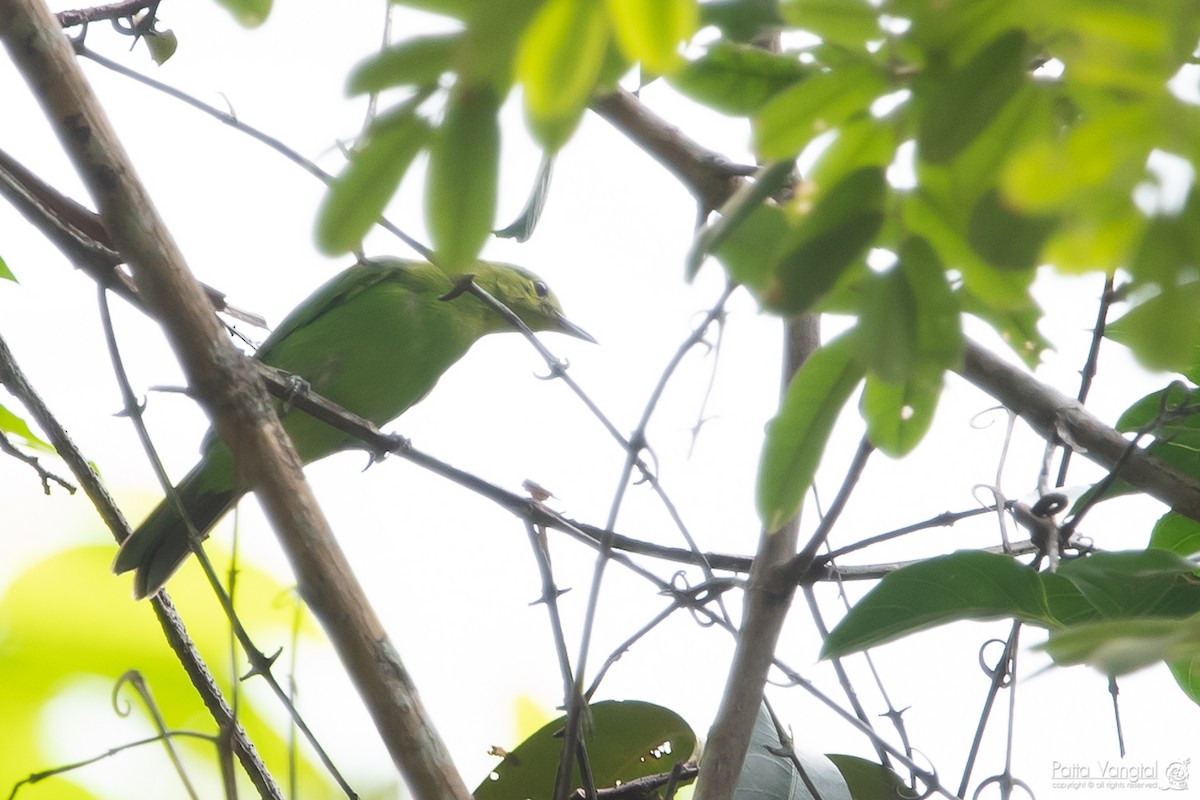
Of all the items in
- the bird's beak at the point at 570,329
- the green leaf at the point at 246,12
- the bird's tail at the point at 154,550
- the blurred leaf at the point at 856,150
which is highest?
the bird's beak at the point at 570,329

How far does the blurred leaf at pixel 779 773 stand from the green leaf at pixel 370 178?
1.57 m

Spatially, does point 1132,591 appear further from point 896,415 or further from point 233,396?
point 233,396

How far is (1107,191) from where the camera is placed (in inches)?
32.9

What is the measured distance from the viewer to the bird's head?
206 inches

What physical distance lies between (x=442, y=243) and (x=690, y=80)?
22.4 inches

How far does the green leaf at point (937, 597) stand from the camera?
1804mm

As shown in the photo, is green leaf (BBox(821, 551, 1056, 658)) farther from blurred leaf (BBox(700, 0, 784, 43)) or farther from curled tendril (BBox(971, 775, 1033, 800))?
blurred leaf (BBox(700, 0, 784, 43))

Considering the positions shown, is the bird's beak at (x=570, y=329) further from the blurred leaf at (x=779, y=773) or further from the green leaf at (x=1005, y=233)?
the green leaf at (x=1005, y=233)

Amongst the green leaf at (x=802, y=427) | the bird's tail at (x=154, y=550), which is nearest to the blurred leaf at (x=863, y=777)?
the green leaf at (x=802, y=427)

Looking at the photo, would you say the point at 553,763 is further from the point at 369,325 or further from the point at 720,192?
the point at 369,325

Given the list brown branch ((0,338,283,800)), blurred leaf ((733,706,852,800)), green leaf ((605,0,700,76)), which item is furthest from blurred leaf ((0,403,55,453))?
green leaf ((605,0,700,76))

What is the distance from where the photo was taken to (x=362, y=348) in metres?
4.48

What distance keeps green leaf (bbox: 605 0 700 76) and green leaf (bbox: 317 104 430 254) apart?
23 centimetres

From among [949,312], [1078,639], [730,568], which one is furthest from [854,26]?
[730,568]
